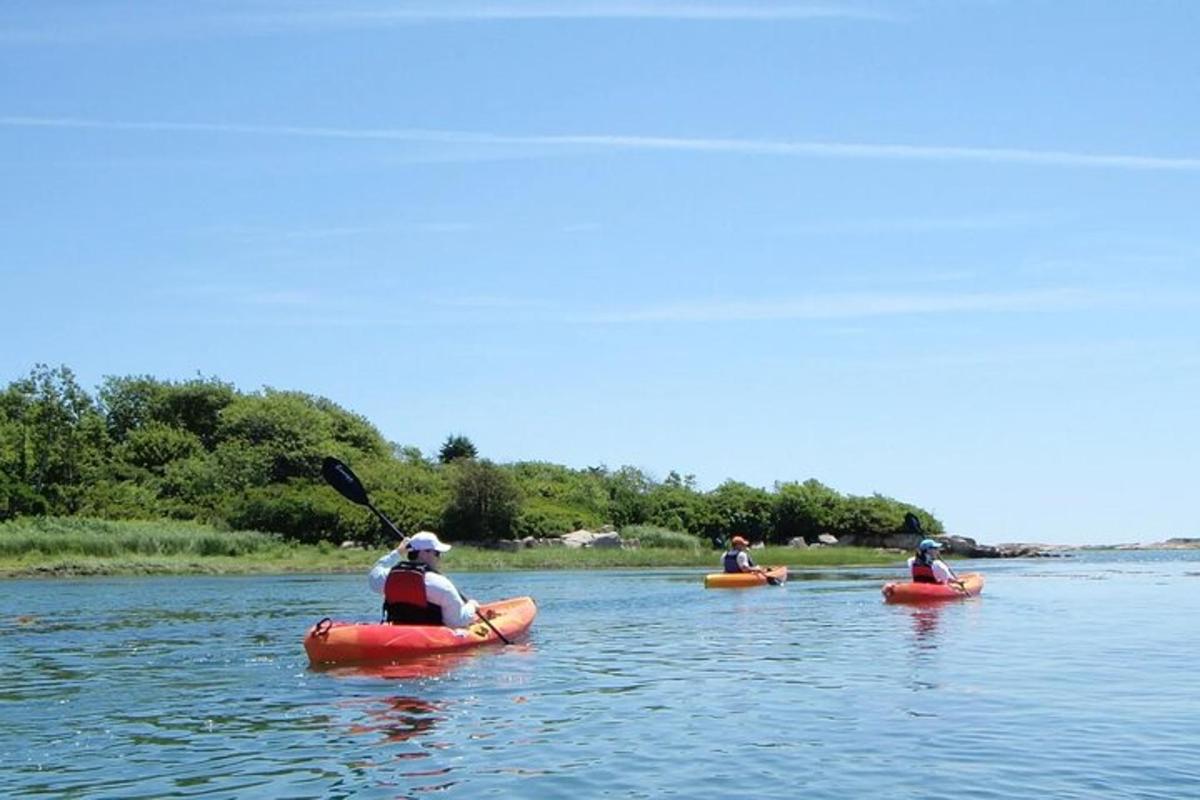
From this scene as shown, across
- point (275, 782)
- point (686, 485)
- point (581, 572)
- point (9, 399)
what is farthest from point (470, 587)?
point (686, 485)

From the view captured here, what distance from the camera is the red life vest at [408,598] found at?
52.4ft

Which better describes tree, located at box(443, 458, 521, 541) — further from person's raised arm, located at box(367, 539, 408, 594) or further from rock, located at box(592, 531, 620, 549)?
person's raised arm, located at box(367, 539, 408, 594)

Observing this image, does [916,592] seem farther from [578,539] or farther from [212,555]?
[578,539]

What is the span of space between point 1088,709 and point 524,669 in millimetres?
6206

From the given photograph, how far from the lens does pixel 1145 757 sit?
9812 mm

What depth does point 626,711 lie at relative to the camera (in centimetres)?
1199

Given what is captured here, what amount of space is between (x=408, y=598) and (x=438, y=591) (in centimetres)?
39

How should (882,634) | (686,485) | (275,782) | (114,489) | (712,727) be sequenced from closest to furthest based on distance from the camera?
(275,782), (712,727), (882,634), (114,489), (686,485)

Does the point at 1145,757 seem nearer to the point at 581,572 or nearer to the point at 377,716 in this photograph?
the point at 377,716

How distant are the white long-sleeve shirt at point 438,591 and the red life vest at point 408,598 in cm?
7

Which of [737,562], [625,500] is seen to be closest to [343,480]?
[737,562]

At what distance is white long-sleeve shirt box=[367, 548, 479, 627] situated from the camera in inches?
640

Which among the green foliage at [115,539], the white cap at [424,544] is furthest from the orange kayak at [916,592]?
the green foliage at [115,539]

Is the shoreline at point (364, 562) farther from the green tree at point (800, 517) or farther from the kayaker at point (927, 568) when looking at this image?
the kayaker at point (927, 568)
